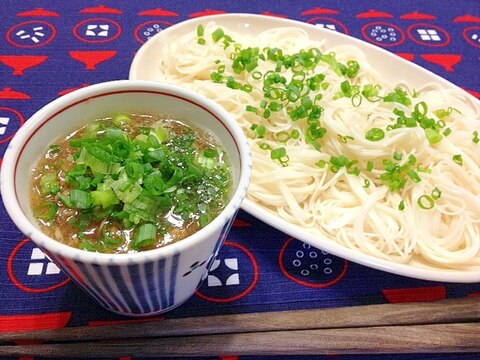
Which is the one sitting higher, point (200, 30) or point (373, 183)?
point (200, 30)

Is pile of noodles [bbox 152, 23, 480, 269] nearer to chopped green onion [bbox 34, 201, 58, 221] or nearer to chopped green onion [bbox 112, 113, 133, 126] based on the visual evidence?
chopped green onion [bbox 112, 113, 133, 126]

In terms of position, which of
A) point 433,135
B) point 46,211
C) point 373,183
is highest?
point 46,211

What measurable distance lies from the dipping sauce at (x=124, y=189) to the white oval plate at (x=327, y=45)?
0.30m

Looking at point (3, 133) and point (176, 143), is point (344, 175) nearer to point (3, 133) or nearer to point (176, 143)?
point (176, 143)

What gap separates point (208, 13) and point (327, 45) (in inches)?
28.7

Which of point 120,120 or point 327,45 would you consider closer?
point 120,120

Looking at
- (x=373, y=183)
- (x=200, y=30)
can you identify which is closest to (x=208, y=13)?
(x=200, y=30)

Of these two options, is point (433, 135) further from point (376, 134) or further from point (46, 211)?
point (46, 211)

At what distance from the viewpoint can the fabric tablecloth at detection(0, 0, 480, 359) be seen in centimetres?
128

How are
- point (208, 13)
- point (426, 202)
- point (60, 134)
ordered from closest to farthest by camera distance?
point (60, 134) < point (426, 202) < point (208, 13)

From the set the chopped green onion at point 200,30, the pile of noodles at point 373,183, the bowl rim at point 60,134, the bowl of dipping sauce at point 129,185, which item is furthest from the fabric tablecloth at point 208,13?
the bowl rim at point 60,134

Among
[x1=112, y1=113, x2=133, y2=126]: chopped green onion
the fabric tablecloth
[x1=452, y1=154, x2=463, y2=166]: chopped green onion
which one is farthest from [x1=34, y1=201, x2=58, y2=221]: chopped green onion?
[x1=452, y1=154, x2=463, y2=166]: chopped green onion

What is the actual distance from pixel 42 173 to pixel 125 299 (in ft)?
1.17

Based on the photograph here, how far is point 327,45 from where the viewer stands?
2.05 m
